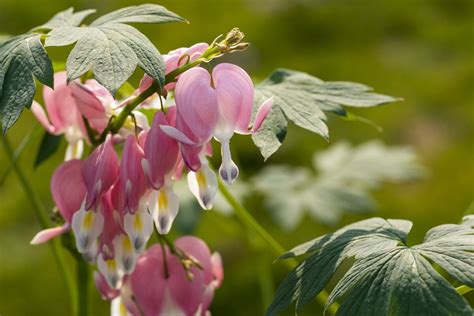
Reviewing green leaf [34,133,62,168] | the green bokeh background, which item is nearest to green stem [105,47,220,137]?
green leaf [34,133,62,168]

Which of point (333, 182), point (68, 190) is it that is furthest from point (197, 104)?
point (333, 182)

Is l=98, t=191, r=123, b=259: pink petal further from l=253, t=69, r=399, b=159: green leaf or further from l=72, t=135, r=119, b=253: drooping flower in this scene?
l=253, t=69, r=399, b=159: green leaf

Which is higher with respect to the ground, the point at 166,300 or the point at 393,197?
the point at 166,300

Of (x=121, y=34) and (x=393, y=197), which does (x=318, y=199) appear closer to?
(x=121, y=34)

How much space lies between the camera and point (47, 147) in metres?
1.36

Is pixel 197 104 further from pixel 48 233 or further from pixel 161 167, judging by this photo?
pixel 48 233

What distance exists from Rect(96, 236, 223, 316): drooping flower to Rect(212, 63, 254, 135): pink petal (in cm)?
30

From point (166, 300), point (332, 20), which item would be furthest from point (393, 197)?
point (166, 300)

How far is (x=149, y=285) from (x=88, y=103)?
0.31 metres

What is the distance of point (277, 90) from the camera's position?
Result: 1.23 meters

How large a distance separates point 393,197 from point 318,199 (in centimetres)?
152

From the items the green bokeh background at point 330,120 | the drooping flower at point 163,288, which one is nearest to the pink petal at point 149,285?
the drooping flower at point 163,288

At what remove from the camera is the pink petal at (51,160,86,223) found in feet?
3.93

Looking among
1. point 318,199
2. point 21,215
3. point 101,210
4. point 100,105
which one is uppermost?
point 100,105
